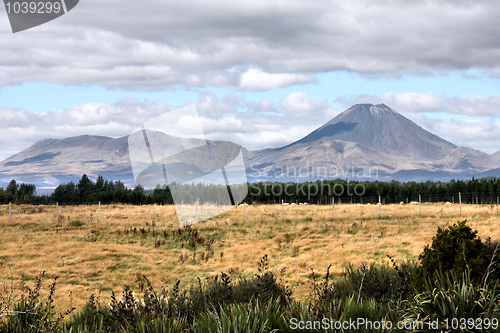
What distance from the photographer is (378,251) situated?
56.6 ft

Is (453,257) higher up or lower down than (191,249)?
higher up

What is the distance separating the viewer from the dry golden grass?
50.6 ft

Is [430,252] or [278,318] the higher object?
[430,252]

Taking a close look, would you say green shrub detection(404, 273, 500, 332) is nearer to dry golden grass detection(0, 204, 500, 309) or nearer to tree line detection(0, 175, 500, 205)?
dry golden grass detection(0, 204, 500, 309)

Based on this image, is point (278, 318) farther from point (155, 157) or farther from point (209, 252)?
point (209, 252)

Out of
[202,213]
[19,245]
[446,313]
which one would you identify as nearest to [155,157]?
[446,313]

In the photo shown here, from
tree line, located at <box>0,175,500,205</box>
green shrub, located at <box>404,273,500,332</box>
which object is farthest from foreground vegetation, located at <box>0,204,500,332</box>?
tree line, located at <box>0,175,500,205</box>

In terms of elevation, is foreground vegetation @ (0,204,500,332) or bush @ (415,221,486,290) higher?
bush @ (415,221,486,290)

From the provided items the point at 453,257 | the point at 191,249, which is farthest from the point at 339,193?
the point at 453,257

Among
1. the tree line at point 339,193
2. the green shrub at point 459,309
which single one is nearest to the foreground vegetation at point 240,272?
the green shrub at point 459,309

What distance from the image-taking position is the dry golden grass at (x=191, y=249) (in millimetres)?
15430

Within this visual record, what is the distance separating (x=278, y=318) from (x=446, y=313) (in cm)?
214

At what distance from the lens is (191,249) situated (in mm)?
21500

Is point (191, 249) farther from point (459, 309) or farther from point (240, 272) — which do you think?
point (459, 309)
